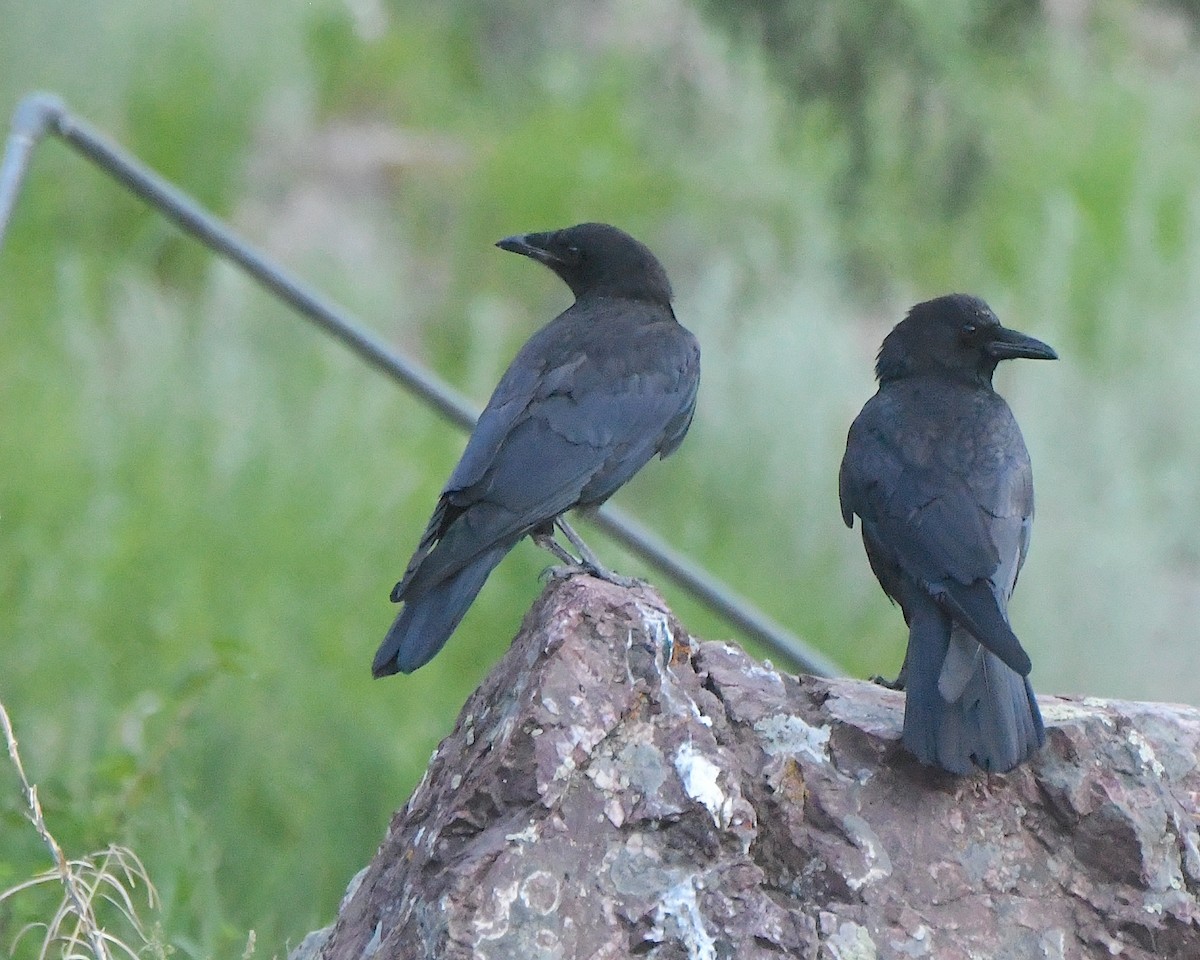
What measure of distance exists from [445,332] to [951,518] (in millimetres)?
6992

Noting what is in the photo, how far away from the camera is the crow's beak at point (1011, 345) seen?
3789 mm

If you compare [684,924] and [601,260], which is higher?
[601,260]

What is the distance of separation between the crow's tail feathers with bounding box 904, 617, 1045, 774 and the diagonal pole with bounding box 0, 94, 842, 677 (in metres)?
1.91

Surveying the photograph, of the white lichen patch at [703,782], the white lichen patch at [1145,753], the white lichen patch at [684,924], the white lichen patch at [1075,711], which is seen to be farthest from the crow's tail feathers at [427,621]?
the white lichen patch at [1145,753]

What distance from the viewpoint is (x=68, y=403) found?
7457mm

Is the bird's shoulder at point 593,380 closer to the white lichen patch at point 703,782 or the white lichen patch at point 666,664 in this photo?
the white lichen patch at point 666,664

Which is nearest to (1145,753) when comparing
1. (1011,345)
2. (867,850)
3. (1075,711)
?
(1075,711)

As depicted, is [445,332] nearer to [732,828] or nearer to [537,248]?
[537,248]

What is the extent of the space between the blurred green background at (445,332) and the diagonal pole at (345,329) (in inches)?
43.3

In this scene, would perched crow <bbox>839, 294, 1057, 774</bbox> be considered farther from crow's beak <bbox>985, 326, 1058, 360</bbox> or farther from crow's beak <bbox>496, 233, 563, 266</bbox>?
crow's beak <bbox>496, 233, 563, 266</bbox>

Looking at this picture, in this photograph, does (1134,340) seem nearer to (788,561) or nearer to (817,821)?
(788,561)

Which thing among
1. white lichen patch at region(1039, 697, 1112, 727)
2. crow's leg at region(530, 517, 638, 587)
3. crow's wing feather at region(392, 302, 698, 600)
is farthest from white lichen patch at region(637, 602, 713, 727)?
white lichen patch at region(1039, 697, 1112, 727)

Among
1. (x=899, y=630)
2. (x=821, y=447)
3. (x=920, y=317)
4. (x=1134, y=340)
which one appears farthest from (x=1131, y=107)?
(x=920, y=317)

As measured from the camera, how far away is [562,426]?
370cm
